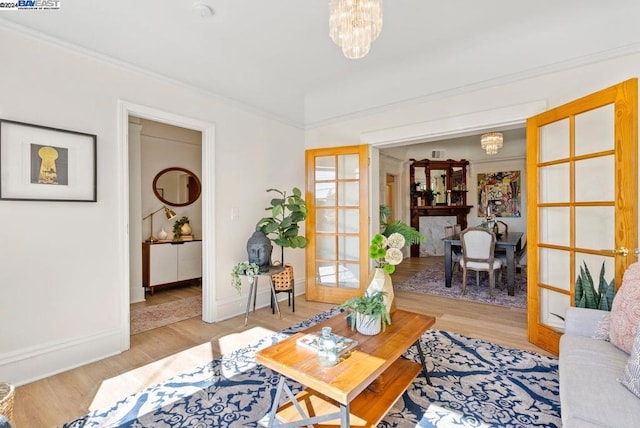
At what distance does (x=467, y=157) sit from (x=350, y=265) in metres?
5.53

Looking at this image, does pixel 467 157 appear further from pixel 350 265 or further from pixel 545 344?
pixel 545 344

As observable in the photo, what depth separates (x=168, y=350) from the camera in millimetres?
2631

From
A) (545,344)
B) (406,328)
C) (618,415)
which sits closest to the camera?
(618,415)

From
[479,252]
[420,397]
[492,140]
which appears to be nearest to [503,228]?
[492,140]

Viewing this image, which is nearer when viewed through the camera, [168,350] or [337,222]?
[168,350]

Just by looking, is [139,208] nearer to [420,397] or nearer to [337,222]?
[337,222]

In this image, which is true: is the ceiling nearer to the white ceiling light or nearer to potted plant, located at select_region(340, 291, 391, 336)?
the white ceiling light

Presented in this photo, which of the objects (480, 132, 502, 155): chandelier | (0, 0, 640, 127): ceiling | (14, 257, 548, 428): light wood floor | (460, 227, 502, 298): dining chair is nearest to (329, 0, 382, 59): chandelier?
(0, 0, 640, 127): ceiling

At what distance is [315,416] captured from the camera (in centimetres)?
156

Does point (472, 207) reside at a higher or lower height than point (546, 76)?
lower

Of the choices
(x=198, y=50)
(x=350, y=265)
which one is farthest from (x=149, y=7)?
(x=350, y=265)

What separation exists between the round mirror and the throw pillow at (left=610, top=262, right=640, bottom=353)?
5.21 meters

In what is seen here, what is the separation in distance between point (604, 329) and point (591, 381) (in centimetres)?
62

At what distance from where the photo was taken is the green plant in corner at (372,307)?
1.80 metres
